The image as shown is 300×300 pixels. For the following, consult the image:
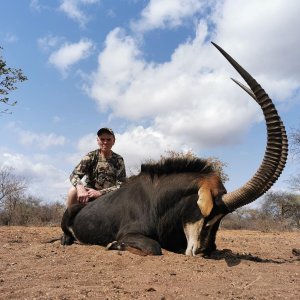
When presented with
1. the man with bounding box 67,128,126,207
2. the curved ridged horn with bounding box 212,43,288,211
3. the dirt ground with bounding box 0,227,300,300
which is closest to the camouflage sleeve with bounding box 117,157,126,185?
the man with bounding box 67,128,126,207

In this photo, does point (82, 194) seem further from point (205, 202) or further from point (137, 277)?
point (137, 277)

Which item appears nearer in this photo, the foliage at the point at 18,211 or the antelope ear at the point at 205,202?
the antelope ear at the point at 205,202

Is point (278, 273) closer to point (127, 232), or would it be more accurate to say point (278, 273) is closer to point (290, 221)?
point (127, 232)

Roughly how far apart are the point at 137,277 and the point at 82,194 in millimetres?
3297

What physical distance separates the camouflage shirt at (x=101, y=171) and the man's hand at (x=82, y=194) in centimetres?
25

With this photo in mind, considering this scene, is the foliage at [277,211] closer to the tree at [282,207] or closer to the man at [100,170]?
the tree at [282,207]

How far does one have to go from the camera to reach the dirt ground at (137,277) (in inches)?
122

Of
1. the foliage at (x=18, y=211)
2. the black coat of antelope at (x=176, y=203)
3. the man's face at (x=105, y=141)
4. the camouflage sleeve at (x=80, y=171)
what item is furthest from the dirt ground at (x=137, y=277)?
the foliage at (x=18, y=211)

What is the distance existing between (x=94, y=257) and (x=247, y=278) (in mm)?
1620

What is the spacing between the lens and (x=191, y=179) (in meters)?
5.38

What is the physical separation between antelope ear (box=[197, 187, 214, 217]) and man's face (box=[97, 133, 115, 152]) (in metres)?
2.48

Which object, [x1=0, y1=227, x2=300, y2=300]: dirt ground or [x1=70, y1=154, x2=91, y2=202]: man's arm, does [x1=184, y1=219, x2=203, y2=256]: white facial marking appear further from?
[x1=70, y1=154, x2=91, y2=202]: man's arm

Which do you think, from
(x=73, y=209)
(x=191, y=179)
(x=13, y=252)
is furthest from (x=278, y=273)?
(x=73, y=209)

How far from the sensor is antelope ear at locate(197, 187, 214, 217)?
481 centimetres
